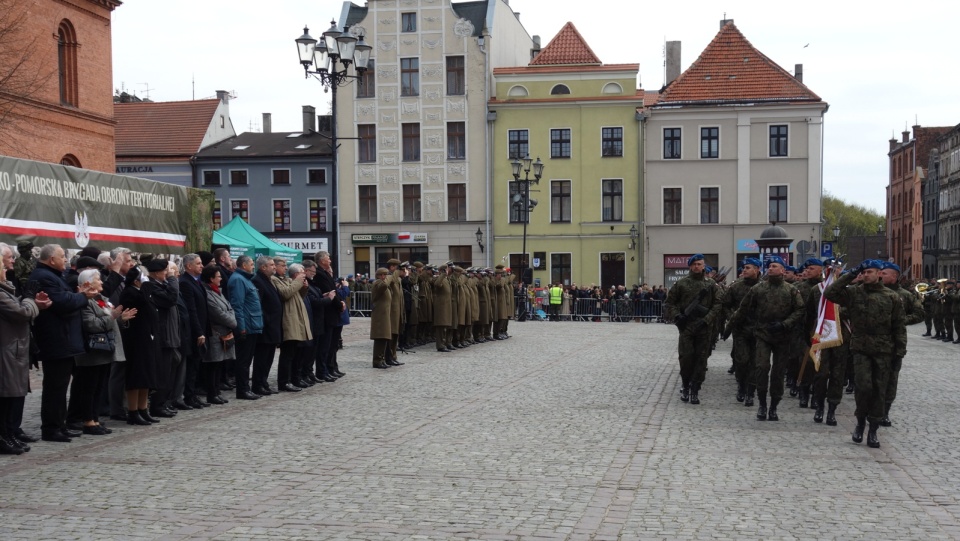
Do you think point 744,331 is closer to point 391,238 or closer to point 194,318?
point 194,318

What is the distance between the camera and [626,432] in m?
10.5

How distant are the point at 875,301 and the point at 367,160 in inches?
1657

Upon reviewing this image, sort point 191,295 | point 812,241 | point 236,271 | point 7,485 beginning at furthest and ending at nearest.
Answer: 1. point 812,241
2. point 236,271
3. point 191,295
4. point 7,485

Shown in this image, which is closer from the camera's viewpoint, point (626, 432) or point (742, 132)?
point (626, 432)

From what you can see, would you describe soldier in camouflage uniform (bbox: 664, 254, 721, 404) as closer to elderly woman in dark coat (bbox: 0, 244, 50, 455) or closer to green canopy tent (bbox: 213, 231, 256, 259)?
elderly woman in dark coat (bbox: 0, 244, 50, 455)

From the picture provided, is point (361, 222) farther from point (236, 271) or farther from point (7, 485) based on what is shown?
point (7, 485)

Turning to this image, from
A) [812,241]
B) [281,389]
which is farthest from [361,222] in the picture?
[281,389]

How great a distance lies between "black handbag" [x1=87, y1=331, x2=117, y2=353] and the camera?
9.97m

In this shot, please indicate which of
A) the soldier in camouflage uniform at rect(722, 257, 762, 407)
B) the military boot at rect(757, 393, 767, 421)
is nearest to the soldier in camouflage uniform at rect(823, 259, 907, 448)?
the military boot at rect(757, 393, 767, 421)

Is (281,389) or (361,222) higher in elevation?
(361,222)

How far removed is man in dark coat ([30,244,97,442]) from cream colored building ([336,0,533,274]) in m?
39.9

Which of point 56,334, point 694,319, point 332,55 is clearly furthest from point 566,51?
point 56,334

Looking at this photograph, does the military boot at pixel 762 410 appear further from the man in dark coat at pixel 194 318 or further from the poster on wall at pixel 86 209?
the poster on wall at pixel 86 209

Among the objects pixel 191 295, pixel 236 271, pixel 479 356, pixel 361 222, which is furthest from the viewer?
Answer: pixel 361 222
